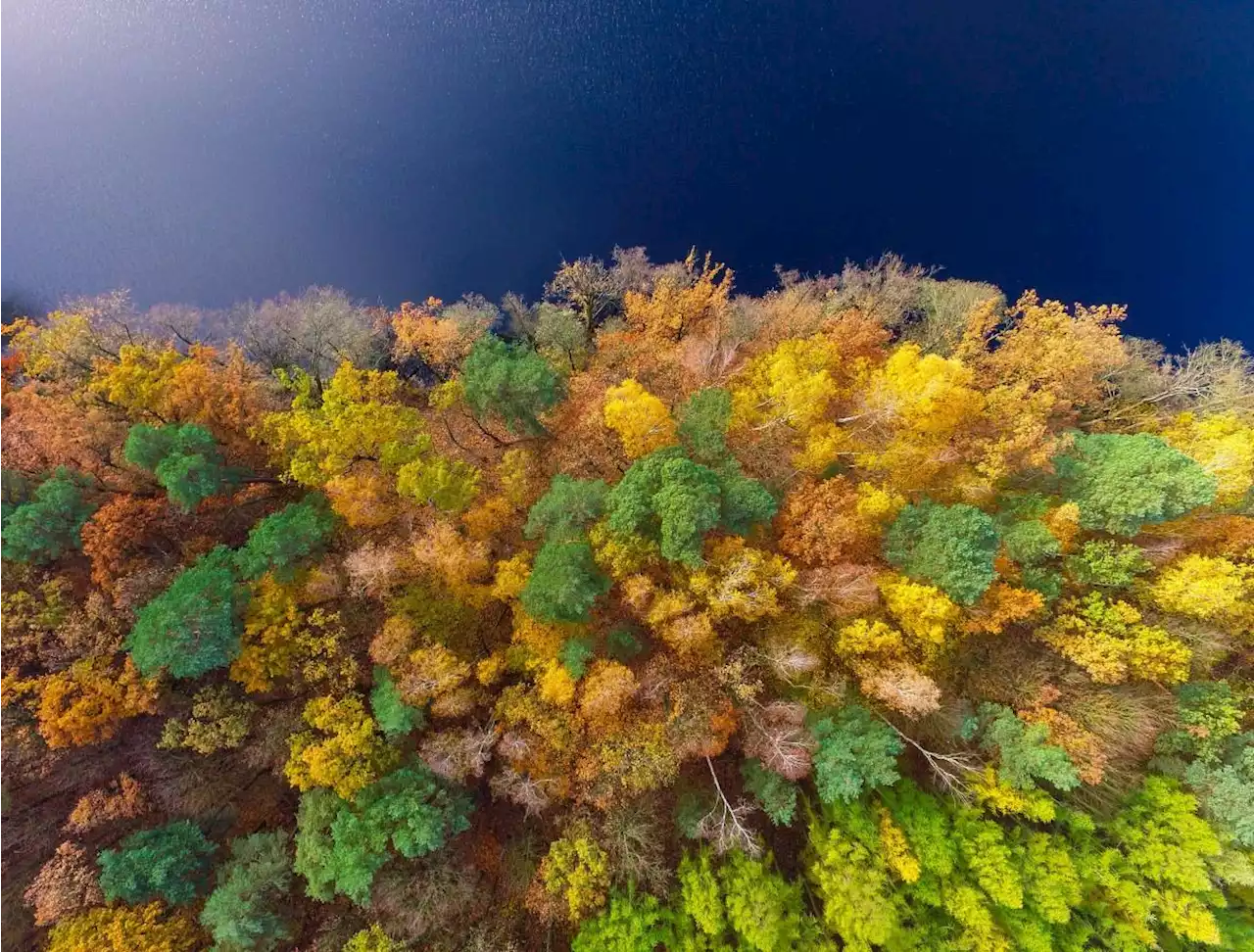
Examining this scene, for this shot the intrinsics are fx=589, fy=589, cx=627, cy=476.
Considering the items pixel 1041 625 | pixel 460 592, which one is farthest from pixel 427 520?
pixel 1041 625

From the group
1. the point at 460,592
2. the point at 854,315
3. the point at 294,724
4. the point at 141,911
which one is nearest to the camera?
the point at 141,911

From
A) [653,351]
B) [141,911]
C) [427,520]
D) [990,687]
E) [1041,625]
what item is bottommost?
[141,911]

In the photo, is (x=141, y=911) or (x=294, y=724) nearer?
(x=141, y=911)

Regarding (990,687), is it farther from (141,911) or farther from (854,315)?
(141,911)

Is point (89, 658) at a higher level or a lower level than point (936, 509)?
lower

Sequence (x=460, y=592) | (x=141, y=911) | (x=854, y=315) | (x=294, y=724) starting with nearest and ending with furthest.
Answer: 1. (x=141, y=911)
2. (x=294, y=724)
3. (x=460, y=592)
4. (x=854, y=315)

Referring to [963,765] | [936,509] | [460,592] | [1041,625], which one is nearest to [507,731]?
[460,592]

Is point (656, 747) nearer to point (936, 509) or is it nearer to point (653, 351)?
point (936, 509)
